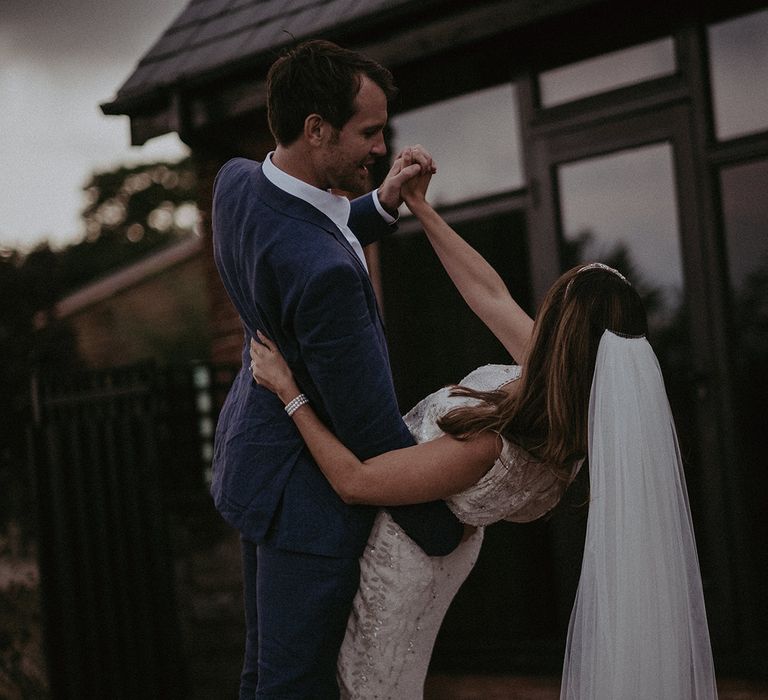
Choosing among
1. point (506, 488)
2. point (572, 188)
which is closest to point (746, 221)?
point (572, 188)

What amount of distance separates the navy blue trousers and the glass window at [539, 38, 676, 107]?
290 cm

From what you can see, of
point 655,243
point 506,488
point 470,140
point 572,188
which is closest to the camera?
point 506,488

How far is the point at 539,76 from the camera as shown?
468 cm

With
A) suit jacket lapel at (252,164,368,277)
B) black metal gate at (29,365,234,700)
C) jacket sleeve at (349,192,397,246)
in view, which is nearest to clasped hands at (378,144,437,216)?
jacket sleeve at (349,192,397,246)

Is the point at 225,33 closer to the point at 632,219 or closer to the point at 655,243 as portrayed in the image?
the point at 632,219

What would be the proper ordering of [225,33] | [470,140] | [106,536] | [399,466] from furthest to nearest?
[225,33], [106,536], [470,140], [399,466]

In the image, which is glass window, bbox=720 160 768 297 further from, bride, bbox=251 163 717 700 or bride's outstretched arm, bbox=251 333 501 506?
bride's outstretched arm, bbox=251 333 501 506

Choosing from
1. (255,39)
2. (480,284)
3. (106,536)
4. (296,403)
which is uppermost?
(255,39)

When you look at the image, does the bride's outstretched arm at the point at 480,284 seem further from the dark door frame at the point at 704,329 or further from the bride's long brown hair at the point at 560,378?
the dark door frame at the point at 704,329

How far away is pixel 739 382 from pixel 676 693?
81.6 inches

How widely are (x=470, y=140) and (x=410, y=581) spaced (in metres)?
3.09

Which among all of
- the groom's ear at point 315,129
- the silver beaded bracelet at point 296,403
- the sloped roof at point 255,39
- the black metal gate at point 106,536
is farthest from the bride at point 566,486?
the black metal gate at point 106,536

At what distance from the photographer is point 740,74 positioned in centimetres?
412

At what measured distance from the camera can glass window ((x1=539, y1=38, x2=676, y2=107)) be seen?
14.1 feet
